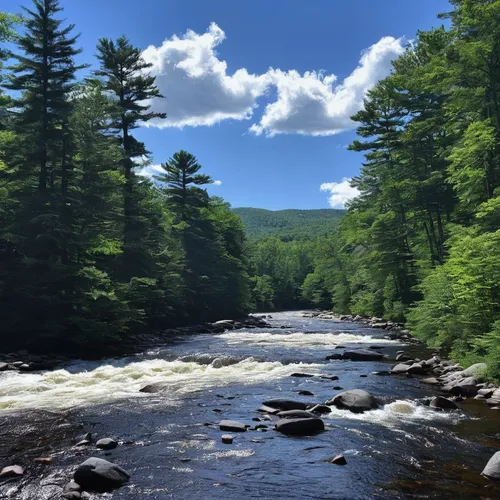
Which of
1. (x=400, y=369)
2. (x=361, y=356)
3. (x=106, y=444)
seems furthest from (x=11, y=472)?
(x=361, y=356)

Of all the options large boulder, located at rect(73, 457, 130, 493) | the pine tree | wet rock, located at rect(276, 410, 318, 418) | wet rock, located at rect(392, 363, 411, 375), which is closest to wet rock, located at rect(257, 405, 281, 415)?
wet rock, located at rect(276, 410, 318, 418)

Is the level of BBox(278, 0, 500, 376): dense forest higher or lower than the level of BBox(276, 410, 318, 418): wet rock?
higher

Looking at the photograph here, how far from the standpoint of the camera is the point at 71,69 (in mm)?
24562

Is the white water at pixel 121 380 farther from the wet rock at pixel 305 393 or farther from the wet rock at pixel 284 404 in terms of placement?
the wet rock at pixel 284 404

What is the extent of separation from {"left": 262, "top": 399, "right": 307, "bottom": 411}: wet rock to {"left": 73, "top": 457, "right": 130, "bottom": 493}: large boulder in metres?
4.94

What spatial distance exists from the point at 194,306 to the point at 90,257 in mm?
19426

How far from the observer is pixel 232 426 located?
9.59m

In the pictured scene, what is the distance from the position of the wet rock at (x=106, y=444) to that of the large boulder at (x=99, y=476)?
1.47m

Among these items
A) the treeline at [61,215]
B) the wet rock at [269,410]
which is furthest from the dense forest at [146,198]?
the wet rock at [269,410]

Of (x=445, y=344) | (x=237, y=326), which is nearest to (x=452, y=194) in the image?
(x=445, y=344)

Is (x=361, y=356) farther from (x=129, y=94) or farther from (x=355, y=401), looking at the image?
(x=129, y=94)

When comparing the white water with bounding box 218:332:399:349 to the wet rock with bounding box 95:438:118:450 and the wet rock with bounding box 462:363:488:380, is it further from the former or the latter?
the wet rock with bounding box 95:438:118:450

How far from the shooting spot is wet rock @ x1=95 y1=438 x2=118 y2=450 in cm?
853

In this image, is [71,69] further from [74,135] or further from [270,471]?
[270,471]
